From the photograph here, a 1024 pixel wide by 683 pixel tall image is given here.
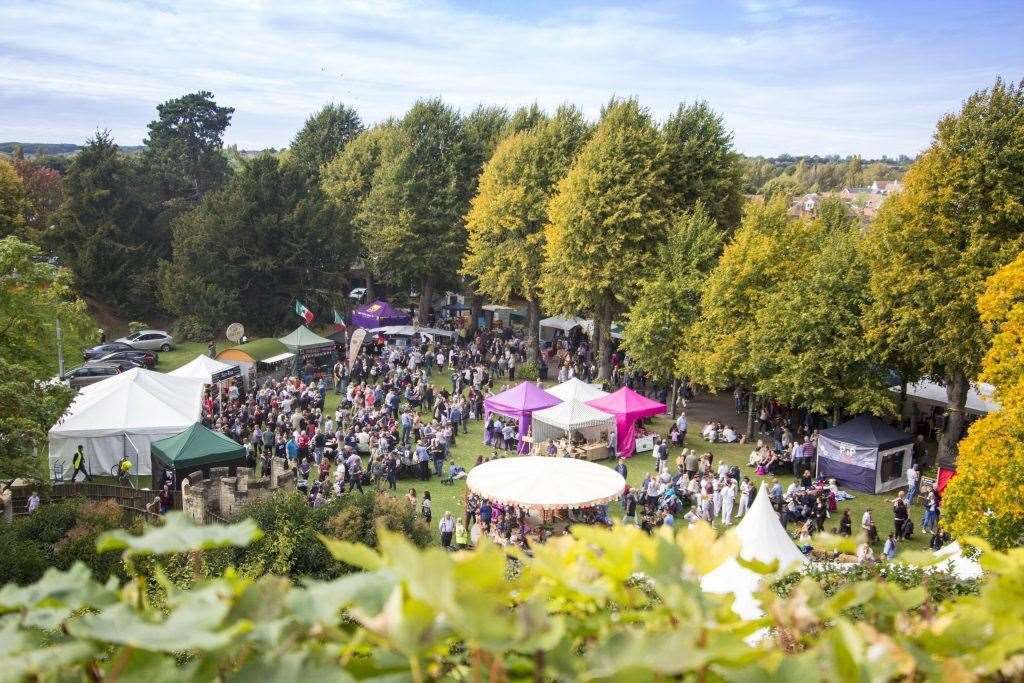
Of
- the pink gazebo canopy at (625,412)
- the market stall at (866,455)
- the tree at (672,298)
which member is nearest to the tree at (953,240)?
the market stall at (866,455)

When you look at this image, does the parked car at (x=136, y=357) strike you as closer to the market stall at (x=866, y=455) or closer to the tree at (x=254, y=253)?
the tree at (x=254, y=253)

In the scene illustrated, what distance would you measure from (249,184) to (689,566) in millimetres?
43197

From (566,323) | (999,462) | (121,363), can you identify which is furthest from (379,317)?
(999,462)

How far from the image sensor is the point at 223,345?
41969mm

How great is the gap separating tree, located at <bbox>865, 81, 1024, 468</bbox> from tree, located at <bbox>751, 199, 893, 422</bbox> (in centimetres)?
65

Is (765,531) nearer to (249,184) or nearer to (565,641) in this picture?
(565,641)

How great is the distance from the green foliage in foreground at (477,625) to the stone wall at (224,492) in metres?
15.8

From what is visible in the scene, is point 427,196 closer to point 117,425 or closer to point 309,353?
point 309,353

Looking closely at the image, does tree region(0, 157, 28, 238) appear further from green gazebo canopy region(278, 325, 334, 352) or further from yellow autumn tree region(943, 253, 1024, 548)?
yellow autumn tree region(943, 253, 1024, 548)

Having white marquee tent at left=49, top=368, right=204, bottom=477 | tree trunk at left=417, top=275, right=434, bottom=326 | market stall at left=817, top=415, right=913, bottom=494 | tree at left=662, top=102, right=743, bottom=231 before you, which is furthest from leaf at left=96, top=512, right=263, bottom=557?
tree trunk at left=417, top=275, right=434, bottom=326

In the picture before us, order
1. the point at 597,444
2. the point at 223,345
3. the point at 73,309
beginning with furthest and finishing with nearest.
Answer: the point at 223,345 < the point at 597,444 < the point at 73,309

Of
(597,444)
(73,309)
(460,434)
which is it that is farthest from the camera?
(460,434)

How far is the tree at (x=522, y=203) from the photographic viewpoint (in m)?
36.0

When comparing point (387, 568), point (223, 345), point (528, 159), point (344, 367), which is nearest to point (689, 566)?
point (387, 568)
